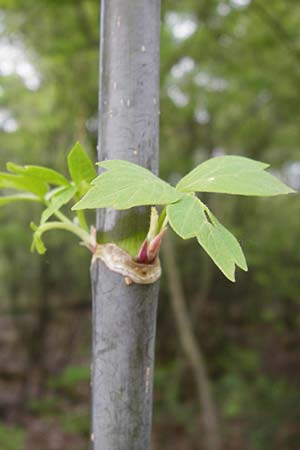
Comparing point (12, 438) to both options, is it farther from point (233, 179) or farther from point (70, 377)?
point (233, 179)

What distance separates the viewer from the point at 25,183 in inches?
26.7

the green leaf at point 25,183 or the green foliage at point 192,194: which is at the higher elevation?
the green leaf at point 25,183

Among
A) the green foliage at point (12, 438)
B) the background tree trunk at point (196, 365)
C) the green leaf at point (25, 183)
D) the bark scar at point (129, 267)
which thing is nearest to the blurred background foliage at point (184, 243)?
the green foliage at point (12, 438)

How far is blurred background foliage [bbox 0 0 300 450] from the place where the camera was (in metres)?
3.56

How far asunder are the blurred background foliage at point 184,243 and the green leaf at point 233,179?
2.39 m

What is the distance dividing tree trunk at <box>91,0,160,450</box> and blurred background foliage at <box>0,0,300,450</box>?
2.22m

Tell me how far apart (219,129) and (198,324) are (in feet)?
9.91

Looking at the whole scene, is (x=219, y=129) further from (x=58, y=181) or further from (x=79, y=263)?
(x=58, y=181)

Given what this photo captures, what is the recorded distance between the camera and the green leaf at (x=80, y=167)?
1.97 ft

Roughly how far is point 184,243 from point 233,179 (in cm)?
615

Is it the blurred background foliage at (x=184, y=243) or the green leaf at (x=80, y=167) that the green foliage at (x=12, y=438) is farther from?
the green leaf at (x=80, y=167)

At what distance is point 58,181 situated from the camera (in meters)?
0.65

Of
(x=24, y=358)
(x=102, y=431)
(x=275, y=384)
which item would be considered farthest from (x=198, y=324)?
(x=102, y=431)

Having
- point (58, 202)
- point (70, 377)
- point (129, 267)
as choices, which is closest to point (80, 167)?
point (58, 202)
